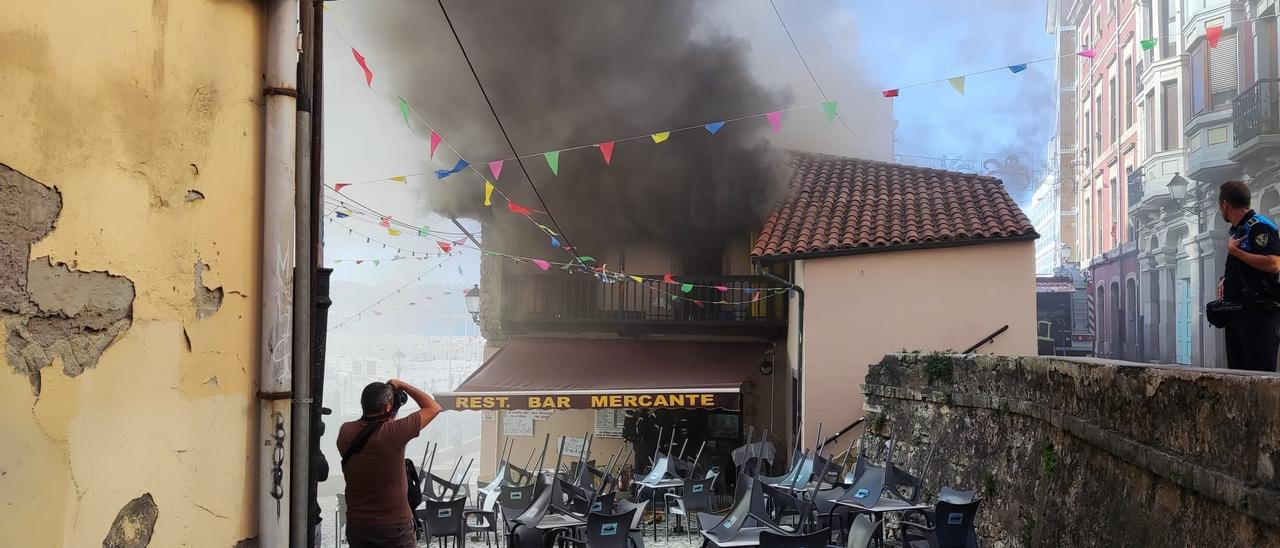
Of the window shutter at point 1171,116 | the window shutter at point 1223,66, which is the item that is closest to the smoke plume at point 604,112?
the window shutter at point 1223,66

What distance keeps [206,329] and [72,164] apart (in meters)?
0.70

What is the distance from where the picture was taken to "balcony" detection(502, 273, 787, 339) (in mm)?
18203

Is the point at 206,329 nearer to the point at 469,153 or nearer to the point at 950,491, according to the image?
the point at 950,491

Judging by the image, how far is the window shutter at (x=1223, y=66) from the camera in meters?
26.5

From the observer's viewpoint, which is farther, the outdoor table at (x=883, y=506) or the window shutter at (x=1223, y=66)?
the window shutter at (x=1223, y=66)

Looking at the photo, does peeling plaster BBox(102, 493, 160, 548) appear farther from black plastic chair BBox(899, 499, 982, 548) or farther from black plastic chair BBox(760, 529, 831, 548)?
black plastic chair BBox(899, 499, 982, 548)

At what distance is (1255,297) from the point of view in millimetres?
4887

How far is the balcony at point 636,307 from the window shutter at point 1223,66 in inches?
657

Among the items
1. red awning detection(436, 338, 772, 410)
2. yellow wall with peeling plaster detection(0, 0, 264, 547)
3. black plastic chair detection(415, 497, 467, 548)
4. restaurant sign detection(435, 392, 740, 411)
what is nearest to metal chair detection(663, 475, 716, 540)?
black plastic chair detection(415, 497, 467, 548)

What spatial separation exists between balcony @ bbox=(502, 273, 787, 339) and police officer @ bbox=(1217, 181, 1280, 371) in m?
12.6

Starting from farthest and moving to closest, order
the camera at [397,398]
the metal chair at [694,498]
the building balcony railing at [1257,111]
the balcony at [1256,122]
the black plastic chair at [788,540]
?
the building balcony railing at [1257,111] → the balcony at [1256,122] → the metal chair at [694,498] → the black plastic chair at [788,540] → the camera at [397,398]

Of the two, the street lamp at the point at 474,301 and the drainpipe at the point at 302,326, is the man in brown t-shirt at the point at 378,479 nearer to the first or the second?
the drainpipe at the point at 302,326

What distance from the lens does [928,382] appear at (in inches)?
444

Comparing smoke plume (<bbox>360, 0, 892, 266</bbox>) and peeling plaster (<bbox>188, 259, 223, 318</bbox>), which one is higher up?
smoke plume (<bbox>360, 0, 892, 266</bbox>)
